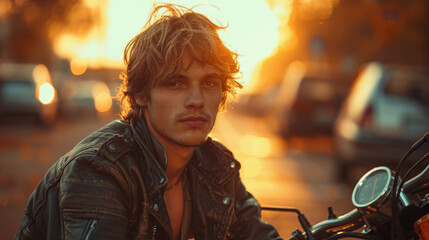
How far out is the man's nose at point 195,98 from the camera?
233 cm

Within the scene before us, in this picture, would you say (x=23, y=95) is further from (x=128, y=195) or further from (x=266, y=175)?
(x=128, y=195)

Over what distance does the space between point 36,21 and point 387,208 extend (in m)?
36.6

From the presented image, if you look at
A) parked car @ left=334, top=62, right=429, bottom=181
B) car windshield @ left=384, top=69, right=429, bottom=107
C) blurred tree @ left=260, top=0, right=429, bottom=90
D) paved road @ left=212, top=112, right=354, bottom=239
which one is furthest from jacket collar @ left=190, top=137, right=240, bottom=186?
blurred tree @ left=260, top=0, right=429, bottom=90

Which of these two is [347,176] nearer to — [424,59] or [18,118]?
[424,59]

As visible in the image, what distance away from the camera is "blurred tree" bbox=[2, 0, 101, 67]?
33.9m

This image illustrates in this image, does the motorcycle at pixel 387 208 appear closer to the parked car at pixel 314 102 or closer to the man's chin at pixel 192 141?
the man's chin at pixel 192 141

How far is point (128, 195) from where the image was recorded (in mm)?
2080

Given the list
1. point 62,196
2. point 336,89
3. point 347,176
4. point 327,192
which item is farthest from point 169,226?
point 336,89

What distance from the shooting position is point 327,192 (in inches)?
336

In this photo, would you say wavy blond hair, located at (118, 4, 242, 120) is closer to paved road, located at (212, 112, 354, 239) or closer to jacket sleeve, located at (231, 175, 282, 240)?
jacket sleeve, located at (231, 175, 282, 240)

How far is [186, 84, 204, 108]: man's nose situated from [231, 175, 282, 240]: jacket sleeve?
0.37 metres

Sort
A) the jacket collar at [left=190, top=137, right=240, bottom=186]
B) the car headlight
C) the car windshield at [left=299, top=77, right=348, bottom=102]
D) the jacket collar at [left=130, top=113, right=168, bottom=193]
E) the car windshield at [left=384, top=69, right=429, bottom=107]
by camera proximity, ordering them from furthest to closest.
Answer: the car headlight, the car windshield at [left=299, top=77, right=348, bottom=102], the car windshield at [left=384, top=69, right=429, bottom=107], the jacket collar at [left=190, top=137, right=240, bottom=186], the jacket collar at [left=130, top=113, right=168, bottom=193]

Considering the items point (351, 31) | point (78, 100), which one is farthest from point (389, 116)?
point (78, 100)

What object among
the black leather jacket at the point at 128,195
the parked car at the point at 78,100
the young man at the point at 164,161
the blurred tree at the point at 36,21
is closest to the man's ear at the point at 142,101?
the young man at the point at 164,161
